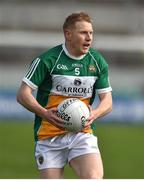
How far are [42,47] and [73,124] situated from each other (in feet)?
105

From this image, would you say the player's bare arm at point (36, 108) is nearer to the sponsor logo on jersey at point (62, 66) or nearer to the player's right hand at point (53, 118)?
the player's right hand at point (53, 118)

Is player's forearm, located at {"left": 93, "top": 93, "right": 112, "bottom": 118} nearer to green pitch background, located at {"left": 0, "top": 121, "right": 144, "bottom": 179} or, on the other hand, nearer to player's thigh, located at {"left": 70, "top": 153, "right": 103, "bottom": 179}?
player's thigh, located at {"left": 70, "top": 153, "right": 103, "bottom": 179}

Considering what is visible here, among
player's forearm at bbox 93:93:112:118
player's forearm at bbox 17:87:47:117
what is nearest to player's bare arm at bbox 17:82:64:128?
player's forearm at bbox 17:87:47:117

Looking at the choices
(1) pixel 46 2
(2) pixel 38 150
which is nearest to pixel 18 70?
(1) pixel 46 2

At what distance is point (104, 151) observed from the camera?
715 inches

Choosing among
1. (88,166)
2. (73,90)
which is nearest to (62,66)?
(73,90)

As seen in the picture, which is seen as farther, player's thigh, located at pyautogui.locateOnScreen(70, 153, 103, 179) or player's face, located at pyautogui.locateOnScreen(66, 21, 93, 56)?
player's face, located at pyautogui.locateOnScreen(66, 21, 93, 56)

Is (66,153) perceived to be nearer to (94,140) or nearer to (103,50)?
(94,140)

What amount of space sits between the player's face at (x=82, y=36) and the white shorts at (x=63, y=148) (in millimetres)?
859

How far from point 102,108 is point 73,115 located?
39cm

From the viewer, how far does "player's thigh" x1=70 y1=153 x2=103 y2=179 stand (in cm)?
720

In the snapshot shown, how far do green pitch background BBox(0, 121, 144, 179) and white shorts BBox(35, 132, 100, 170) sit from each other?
544 centimetres

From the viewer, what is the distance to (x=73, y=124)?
7.23 meters

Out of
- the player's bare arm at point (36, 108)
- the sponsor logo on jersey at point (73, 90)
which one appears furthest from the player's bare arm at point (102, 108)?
the player's bare arm at point (36, 108)
